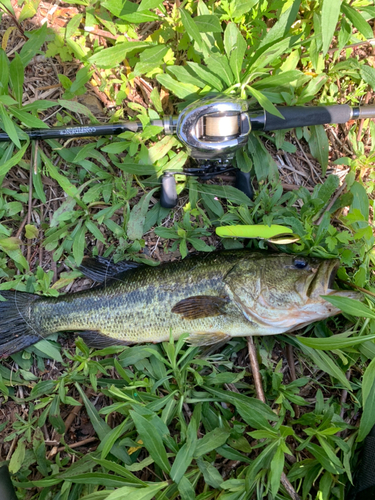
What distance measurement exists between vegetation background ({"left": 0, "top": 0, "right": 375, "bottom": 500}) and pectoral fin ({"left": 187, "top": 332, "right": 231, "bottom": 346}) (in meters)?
0.16

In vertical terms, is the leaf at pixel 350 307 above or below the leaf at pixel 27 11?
below

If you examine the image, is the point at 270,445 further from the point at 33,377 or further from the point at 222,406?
the point at 33,377

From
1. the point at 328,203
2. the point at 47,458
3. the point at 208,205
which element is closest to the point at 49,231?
the point at 208,205

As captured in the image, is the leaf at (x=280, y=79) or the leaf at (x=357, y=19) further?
the leaf at (x=280, y=79)

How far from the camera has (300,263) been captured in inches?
113

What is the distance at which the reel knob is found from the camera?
308 centimetres

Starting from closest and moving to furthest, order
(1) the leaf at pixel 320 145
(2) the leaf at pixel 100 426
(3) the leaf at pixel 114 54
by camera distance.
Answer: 1. (2) the leaf at pixel 100 426
2. (3) the leaf at pixel 114 54
3. (1) the leaf at pixel 320 145

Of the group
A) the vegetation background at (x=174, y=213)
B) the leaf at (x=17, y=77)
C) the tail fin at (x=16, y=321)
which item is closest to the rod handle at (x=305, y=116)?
the vegetation background at (x=174, y=213)

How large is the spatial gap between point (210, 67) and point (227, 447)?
9.75 ft

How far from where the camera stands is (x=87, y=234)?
133 inches

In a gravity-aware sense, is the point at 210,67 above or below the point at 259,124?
above

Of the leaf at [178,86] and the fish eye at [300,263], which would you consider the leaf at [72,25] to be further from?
the fish eye at [300,263]

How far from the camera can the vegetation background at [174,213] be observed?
2773 mm

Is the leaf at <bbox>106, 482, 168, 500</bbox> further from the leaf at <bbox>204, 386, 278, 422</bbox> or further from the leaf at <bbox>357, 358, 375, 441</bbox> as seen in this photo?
the leaf at <bbox>357, 358, 375, 441</bbox>
